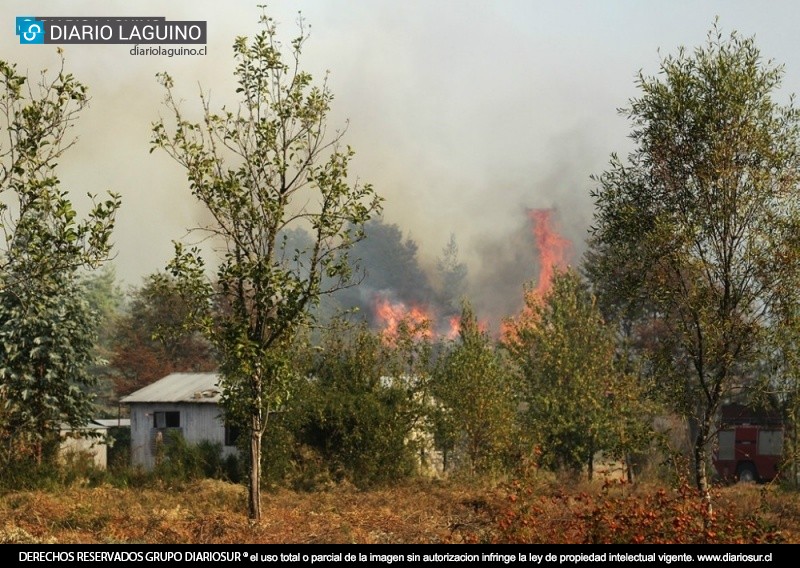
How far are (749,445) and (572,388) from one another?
1833cm

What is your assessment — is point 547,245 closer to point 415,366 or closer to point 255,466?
point 415,366

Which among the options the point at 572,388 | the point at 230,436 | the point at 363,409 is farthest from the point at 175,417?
the point at 572,388

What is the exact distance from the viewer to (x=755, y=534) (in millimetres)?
19719

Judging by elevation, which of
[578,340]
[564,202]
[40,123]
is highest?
[564,202]

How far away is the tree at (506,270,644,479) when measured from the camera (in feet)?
141

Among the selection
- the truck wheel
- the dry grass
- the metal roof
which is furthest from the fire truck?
the metal roof

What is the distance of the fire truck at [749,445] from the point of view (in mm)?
55000

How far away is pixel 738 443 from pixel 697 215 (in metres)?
34.9

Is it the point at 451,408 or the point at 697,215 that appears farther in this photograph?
the point at 451,408

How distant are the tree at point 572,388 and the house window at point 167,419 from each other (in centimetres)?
1845

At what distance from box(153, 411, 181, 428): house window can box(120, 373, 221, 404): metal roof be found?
3.01ft

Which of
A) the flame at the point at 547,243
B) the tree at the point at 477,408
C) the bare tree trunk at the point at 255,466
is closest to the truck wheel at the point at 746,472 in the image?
the tree at the point at 477,408

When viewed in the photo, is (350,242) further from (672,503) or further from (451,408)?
(451,408)

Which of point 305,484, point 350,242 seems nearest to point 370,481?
point 305,484
